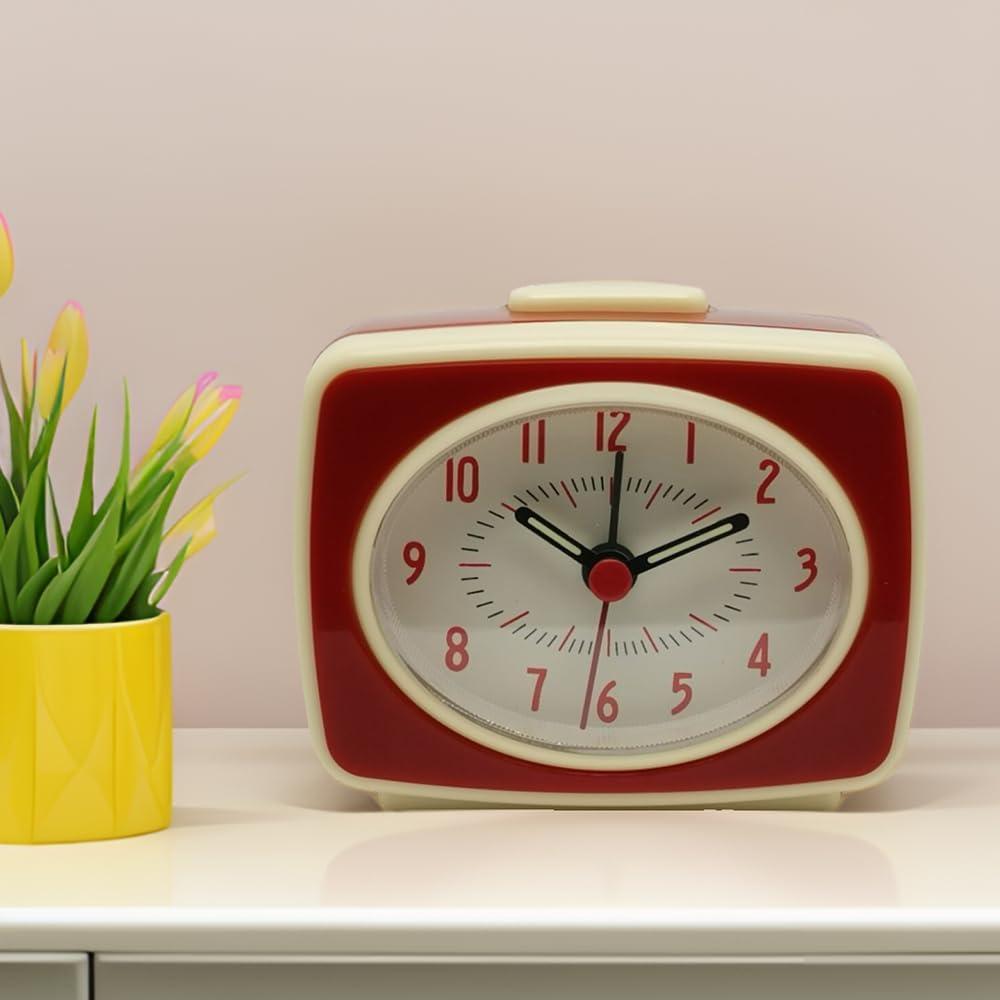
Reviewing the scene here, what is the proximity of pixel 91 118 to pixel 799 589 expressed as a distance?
614 mm

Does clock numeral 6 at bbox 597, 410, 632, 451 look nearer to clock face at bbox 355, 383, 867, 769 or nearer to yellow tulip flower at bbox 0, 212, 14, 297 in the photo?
clock face at bbox 355, 383, 867, 769

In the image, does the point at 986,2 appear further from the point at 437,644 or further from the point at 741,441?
the point at 437,644

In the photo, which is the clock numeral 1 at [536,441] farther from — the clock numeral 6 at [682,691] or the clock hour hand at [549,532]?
the clock numeral 6 at [682,691]

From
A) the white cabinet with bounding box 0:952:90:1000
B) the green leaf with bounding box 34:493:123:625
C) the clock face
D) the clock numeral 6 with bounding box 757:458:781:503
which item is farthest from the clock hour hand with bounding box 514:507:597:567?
the white cabinet with bounding box 0:952:90:1000

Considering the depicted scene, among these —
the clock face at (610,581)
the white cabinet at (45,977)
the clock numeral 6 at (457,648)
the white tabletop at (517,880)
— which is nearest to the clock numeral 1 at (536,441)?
the clock face at (610,581)

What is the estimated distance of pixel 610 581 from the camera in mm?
819

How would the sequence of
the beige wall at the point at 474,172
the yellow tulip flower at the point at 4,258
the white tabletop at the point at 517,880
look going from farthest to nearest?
the beige wall at the point at 474,172
the yellow tulip flower at the point at 4,258
the white tabletop at the point at 517,880

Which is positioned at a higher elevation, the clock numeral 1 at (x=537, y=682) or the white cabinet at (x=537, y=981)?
the clock numeral 1 at (x=537, y=682)

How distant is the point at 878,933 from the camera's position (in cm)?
66

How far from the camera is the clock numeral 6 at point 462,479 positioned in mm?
832

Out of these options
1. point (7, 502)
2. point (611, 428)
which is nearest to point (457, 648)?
point (611, 428)

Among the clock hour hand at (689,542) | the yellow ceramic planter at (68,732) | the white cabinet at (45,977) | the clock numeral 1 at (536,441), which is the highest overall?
the clock numeral 1 at (536,441)

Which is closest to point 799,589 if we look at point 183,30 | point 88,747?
point 88,747

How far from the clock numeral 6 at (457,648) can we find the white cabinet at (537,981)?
0.21 m
